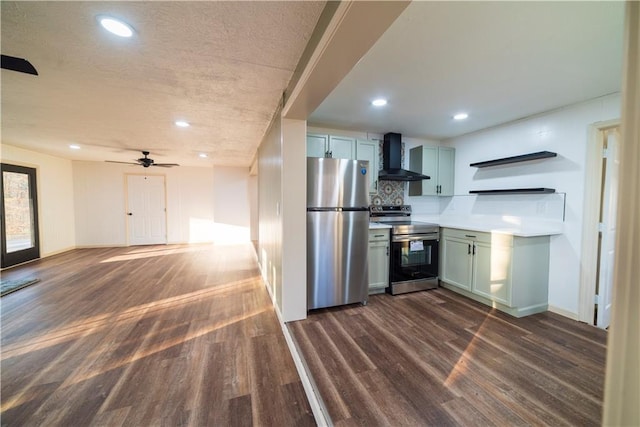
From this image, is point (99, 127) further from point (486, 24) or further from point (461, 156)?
point (461, 156)

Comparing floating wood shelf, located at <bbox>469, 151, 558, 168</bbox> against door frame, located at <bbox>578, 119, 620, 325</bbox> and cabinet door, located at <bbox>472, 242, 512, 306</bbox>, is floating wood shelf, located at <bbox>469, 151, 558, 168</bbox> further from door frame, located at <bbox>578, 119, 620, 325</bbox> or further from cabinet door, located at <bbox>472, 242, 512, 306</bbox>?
cabinet door, located at <bbox>472, 242, 512, 306</bbox>

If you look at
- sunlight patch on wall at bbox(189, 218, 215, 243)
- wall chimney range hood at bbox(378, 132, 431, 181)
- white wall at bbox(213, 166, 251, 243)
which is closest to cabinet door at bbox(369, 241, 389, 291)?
wall chimney range hood at bbox(378, 132, 431, 181)

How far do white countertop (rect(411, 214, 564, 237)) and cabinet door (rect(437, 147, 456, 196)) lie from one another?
49 cm

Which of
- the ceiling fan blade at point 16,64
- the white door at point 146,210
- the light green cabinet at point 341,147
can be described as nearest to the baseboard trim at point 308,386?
the light green cabinet at point 341,147

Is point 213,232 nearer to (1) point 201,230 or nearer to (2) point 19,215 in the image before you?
(1) point 201,230

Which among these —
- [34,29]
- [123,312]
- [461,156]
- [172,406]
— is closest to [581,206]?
[461,156]

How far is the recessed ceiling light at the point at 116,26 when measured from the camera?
4.60 ft

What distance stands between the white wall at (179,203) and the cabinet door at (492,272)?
600 centimetres

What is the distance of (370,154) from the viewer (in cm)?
365

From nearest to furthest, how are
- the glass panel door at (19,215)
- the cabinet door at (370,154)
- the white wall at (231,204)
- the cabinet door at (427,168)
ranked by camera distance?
the cabinet door at (370,154), the cabinet door at (427,168), the glass panel door at (19,215), the white wall at (231,204)

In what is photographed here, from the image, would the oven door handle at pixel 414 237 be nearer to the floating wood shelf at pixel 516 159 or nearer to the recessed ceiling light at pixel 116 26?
the floating wood shelf at pixel 516 159

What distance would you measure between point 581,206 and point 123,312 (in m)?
5.19

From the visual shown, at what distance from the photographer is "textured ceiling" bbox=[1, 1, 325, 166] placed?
53.8 inches

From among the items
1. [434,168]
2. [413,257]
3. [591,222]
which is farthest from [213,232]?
[591,222]
